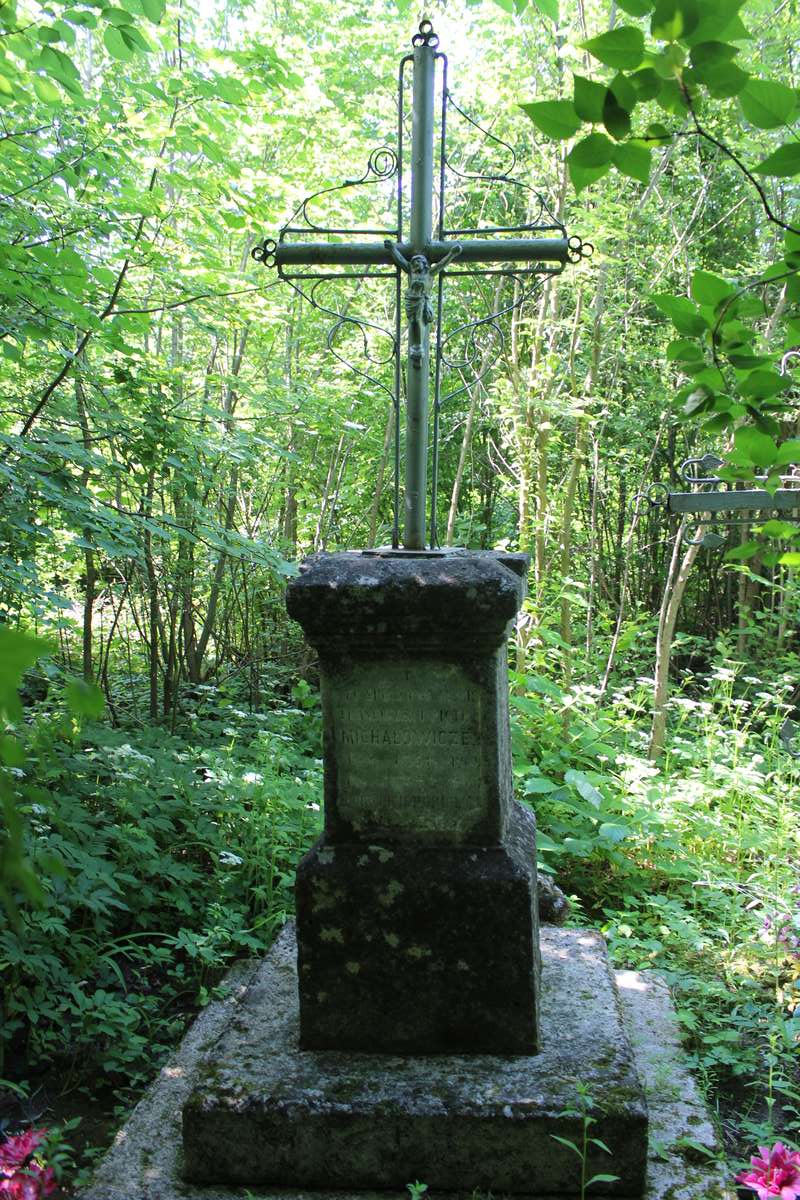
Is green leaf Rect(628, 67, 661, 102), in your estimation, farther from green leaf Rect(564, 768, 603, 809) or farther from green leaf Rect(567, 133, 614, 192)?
green leaf Rect(564, 768, 603, 809)

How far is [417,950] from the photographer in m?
2.37

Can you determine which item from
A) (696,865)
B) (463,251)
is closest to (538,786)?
(696,865)

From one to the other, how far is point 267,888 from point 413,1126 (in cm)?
173

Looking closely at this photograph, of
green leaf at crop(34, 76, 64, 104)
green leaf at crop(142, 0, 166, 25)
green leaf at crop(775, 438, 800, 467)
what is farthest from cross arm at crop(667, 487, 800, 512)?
green leaf at crop(34, 76, 64, 104)

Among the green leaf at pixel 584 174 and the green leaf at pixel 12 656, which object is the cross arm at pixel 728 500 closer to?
the green leaf at pixel 584 174

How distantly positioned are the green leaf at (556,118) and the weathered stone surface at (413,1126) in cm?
192

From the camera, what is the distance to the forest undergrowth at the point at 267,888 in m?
2.76

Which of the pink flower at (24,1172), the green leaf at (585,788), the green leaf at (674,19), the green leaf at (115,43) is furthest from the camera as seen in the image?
the green leaf at (585,788)

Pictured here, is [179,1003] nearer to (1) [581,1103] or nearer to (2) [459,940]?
(2) [459,940]

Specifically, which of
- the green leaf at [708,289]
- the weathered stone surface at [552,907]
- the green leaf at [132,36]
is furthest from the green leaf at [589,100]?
the weathered stone surface at [552,907]

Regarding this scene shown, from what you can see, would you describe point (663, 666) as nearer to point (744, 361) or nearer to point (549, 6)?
point (549, 6)

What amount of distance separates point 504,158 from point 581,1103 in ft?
19.3

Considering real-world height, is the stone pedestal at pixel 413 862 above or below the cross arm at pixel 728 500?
below

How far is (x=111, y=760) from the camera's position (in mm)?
4125
